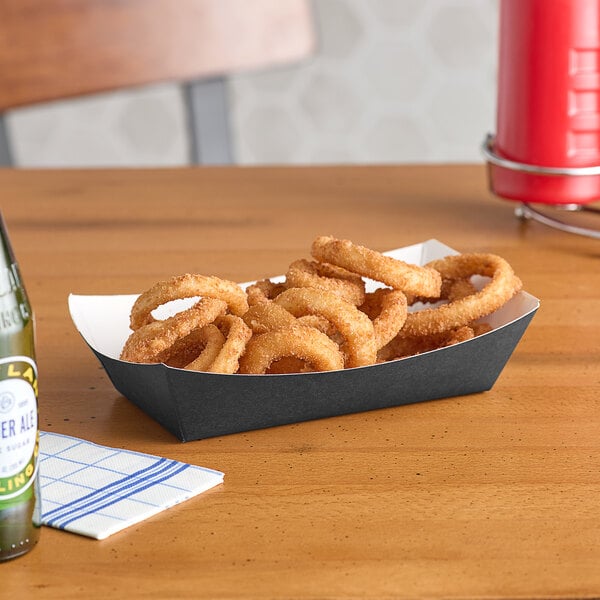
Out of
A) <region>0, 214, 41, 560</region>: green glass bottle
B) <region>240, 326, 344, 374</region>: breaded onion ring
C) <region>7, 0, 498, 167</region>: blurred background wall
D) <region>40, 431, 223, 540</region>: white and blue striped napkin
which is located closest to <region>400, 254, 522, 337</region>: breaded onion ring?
<region>240, 326, 344, 374</region>: breaded onion ring

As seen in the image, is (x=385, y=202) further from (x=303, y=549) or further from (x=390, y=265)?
(x=303, y=549)

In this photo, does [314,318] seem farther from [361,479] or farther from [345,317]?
[361,479]

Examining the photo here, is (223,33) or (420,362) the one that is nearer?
(420,362)

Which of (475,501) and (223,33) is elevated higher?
(223,33)

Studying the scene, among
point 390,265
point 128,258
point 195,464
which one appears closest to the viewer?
point 195,464

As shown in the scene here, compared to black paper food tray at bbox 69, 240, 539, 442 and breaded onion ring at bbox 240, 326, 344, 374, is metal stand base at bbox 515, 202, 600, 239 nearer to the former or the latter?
black paper food tray at bbox 69, 240, 539, 442

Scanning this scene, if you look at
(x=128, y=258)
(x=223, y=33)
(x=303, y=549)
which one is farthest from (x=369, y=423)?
(x=223, y=33)
